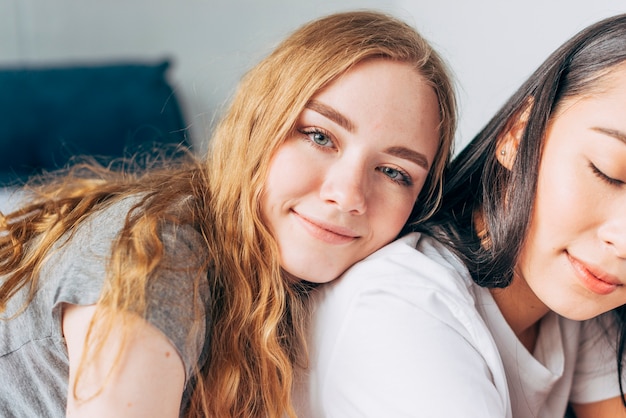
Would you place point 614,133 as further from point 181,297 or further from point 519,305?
point 181,297

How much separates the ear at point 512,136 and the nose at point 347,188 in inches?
8.4

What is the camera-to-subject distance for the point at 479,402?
2.69 feet

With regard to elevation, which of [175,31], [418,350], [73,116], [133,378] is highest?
[418,350]

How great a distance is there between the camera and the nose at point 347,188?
930 mm

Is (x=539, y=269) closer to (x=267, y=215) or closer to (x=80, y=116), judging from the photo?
(x=267, y=215)

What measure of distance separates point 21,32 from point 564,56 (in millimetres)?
2353

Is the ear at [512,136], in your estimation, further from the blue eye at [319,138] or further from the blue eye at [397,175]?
the blue eye at [319,138]

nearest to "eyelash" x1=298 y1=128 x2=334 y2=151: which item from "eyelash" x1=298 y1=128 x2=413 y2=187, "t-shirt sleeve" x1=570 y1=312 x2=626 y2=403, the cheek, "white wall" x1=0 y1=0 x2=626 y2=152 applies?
"eyelash" x1=298 y1=128 x2=413 y2=187

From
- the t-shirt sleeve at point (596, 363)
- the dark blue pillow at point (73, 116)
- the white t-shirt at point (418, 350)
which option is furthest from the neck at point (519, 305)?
the dark blue pillow at point (73, 116)

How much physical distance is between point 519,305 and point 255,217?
0.42 meters

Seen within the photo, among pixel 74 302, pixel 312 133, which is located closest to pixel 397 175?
pixel 312 133

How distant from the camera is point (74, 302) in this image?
0.83m

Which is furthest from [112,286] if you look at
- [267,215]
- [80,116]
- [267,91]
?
[80,116]

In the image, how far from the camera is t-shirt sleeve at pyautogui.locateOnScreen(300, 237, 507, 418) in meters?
0.82
